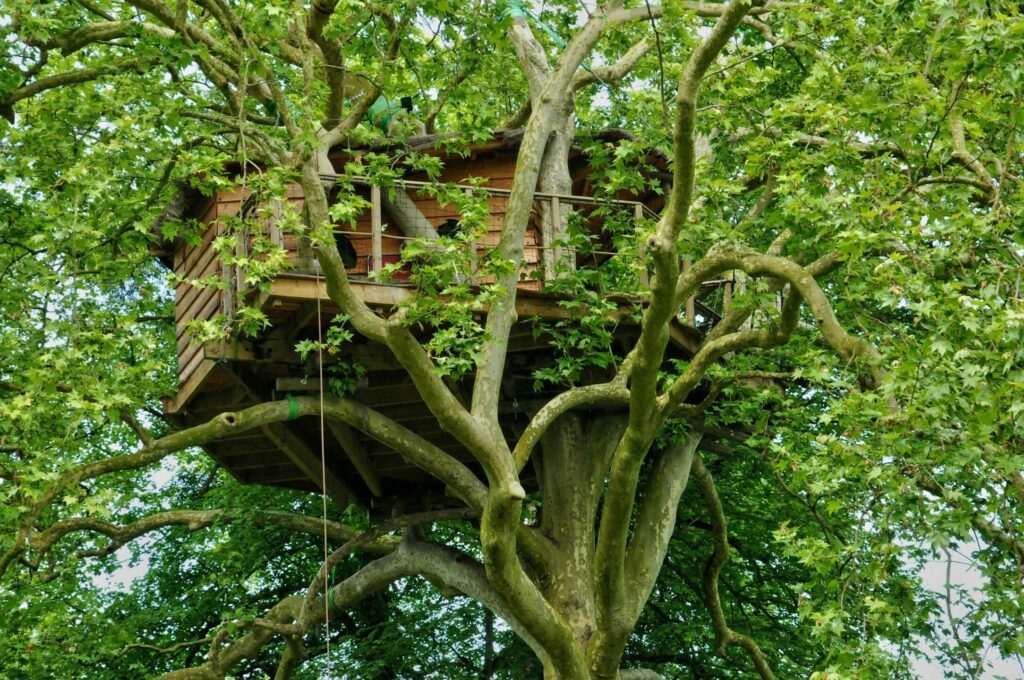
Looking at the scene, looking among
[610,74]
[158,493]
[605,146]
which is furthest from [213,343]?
[158,493]

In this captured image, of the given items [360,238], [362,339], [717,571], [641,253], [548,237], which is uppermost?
[360,238]

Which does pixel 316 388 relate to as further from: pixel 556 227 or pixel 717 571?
pixel 717 571

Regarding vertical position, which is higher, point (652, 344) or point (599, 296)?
point (599, 296)

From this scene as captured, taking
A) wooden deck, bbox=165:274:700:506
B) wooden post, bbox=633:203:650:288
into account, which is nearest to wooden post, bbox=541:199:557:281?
wooden deck, bbox=165:274:700:506

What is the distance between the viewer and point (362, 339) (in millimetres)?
12914

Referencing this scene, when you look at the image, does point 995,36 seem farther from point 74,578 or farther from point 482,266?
point 74,578

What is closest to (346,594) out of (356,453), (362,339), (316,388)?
(356,453)

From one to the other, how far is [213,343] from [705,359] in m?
4.58

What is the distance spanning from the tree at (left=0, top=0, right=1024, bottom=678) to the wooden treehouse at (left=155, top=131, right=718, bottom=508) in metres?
0.49

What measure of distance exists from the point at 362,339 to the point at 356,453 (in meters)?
1.90

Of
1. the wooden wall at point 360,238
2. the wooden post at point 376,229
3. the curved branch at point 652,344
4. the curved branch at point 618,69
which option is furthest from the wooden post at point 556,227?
the curved branch at point 652,344

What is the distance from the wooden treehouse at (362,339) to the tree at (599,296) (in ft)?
1.59

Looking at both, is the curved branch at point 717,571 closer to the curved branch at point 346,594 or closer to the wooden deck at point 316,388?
the wooden deck at point 316,388

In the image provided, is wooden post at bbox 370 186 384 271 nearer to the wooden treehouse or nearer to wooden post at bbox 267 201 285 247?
the wooden treehouse
